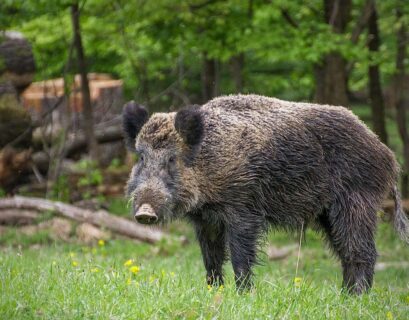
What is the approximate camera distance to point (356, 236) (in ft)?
27.2

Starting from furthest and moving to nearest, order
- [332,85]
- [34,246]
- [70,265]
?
[332,85], [34,246], [70,265]

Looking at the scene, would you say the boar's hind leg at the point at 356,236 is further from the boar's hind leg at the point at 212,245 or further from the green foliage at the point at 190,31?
the green foliage at the point at 190,31

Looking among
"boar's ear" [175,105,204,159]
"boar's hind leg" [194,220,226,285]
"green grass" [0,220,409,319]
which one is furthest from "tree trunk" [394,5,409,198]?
"green grass" [0,220,409,319]

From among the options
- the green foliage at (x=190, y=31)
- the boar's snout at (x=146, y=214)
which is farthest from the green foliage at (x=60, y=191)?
the boar's snout at (x=146, y=214)

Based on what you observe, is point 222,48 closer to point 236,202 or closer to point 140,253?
point 140,253

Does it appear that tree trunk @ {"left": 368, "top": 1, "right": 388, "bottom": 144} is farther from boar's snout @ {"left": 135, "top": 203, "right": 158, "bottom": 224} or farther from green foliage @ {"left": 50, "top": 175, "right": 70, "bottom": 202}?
boar's snout @ {"left": 135, "top": 203, "right": 158, "bottom": 224}

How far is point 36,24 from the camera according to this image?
51.4ft

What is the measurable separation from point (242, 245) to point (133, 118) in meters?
1.69

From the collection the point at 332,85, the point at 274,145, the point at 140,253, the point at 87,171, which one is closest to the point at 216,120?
the point at 274,145

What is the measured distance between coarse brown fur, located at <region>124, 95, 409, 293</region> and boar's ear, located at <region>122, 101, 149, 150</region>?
36 mm

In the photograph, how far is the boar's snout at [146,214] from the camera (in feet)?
22.8

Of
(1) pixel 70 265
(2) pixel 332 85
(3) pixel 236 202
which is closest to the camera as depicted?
(1) pixel 70 265

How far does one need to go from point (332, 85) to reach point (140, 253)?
4.85m

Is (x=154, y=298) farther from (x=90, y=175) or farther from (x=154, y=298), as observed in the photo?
(x=90, y=175)
